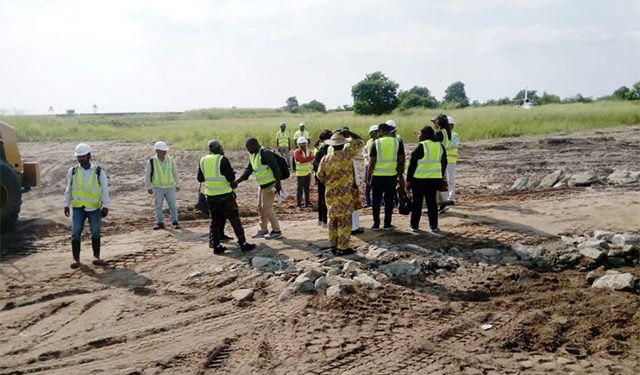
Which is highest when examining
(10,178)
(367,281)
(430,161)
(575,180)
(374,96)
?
(374,96)

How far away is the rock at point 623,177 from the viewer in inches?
495

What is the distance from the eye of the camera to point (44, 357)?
557 centimetres

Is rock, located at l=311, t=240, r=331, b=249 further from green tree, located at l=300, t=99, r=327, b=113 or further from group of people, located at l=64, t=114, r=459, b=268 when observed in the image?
green tree, located at l=300, t=99, r=327, b=113

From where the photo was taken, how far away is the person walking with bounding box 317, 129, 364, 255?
7730 millimetres

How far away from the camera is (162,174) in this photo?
10.0 m

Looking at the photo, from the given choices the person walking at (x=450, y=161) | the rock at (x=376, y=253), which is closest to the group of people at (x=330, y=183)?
the rock at (x=376, y=253)

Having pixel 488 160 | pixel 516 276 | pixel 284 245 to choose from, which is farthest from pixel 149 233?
pixel 488 160

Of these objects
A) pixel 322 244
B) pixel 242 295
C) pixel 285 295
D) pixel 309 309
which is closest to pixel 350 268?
pixel 285 295

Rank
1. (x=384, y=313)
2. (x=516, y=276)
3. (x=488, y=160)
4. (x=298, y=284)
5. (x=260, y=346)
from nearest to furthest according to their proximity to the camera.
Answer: (x=260, y=346) → (x=384, y=313) → (x=298, y=284) → (x=516, y=276) → (x=488, y=160)

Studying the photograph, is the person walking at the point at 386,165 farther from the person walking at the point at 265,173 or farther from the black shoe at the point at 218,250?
the black shoe at the point at 218,250

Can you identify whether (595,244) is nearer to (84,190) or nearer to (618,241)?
(618,241)

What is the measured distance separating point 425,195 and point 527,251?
5.45 feet

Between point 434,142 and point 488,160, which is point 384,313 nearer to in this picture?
point 434,142

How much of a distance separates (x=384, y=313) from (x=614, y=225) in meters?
5.02
